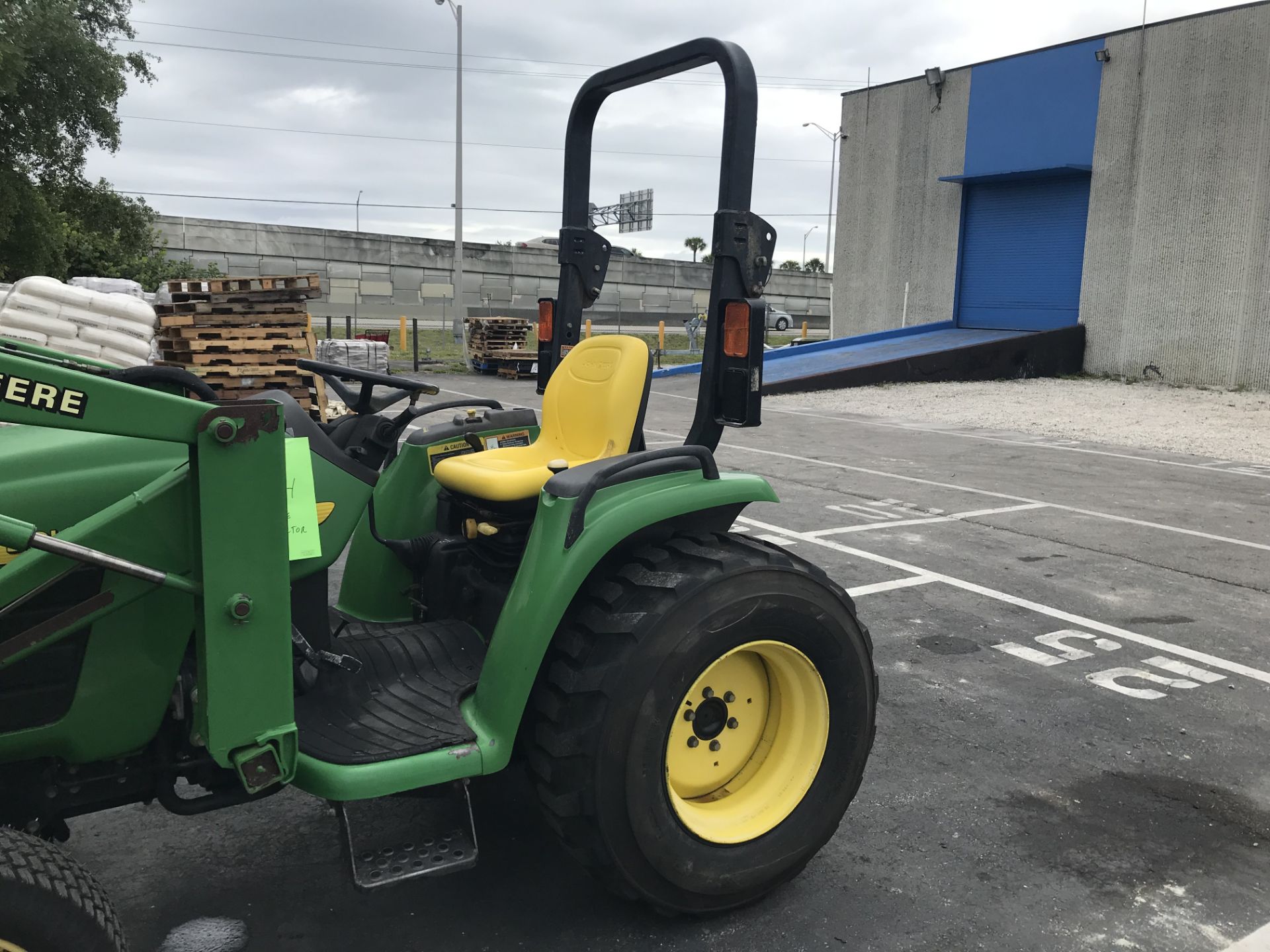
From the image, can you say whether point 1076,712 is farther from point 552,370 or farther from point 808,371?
point 808,371

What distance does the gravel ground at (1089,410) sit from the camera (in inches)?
496

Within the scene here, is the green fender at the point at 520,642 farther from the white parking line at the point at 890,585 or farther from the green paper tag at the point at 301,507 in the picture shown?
the white parking line at the point at 890,585

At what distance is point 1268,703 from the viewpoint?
4.16 metres

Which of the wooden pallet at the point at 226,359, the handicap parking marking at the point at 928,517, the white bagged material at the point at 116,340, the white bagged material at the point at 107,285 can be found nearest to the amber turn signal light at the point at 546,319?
Answer: the handicap parking marking at the point at 928,517

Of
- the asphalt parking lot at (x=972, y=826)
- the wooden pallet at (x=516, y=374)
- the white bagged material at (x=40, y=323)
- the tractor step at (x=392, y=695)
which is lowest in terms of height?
the asphalt parking lot at (x=972, y=826)

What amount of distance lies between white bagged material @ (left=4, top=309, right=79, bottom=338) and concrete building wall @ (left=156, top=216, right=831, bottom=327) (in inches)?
954

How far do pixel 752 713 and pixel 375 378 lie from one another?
161 centimetres

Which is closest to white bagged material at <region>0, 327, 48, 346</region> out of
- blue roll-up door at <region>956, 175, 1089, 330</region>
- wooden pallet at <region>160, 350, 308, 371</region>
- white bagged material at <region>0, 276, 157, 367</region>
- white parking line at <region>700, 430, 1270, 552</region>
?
white bagged material at <region>0, 276, 157, 367</region>

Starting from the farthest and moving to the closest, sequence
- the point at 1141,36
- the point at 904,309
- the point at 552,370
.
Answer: the point at 904,309 < the point at 1141,36 < the point at 552,370

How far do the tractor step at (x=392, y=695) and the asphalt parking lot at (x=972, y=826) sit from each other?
1.71 ft

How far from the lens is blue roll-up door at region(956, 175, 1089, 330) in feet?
66.9

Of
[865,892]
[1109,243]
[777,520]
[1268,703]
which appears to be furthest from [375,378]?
[1109,243]

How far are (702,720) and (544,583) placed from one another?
0.60 m

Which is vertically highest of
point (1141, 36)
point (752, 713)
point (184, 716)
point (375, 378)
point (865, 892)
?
point (1141, 36)
